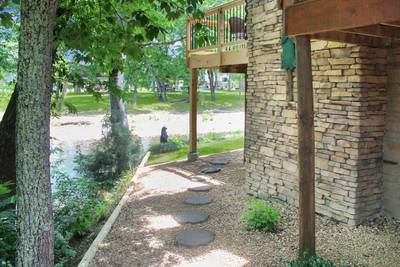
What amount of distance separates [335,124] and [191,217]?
2723mm

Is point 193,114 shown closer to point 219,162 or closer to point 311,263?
point 219,162

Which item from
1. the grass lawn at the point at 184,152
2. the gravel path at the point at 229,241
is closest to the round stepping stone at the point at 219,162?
the grass lawn at the point at 184,152

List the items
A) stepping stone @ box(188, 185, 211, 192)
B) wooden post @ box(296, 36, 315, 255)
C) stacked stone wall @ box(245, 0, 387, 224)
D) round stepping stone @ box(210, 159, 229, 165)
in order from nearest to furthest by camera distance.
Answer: wooden post @ box(296, 36, 315, 255) → stacked stone wall @ box(245, 0, 387, 224) → stepping stone @ box(188, 185, 211, 192) → round stepping stone @ box(210, 159, 229, 165)

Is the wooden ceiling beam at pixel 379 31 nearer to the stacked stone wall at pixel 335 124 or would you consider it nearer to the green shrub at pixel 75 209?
the stacked stone wall at pixel 335 124

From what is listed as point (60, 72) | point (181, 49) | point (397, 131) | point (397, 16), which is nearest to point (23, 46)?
point (60, 72)

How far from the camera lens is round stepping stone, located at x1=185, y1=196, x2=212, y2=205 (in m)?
7.12

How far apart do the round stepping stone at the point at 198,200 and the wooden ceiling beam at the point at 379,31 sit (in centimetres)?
408

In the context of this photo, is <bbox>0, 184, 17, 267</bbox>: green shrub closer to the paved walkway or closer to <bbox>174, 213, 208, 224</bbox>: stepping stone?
the paved walkway

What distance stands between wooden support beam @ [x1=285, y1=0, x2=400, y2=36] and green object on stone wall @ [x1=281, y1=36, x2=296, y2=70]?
223cm

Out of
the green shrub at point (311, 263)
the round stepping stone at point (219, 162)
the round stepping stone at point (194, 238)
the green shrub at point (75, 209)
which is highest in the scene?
the green shrub at point (311, 263)

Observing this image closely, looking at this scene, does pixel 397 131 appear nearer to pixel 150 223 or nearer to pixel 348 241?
pixel 348 241

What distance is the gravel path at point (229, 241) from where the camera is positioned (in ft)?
15.0

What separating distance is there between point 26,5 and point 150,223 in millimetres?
3909

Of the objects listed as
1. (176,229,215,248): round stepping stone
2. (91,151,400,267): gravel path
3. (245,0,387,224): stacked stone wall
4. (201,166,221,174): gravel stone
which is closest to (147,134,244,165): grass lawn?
(201,166,221,174): gravel stone
